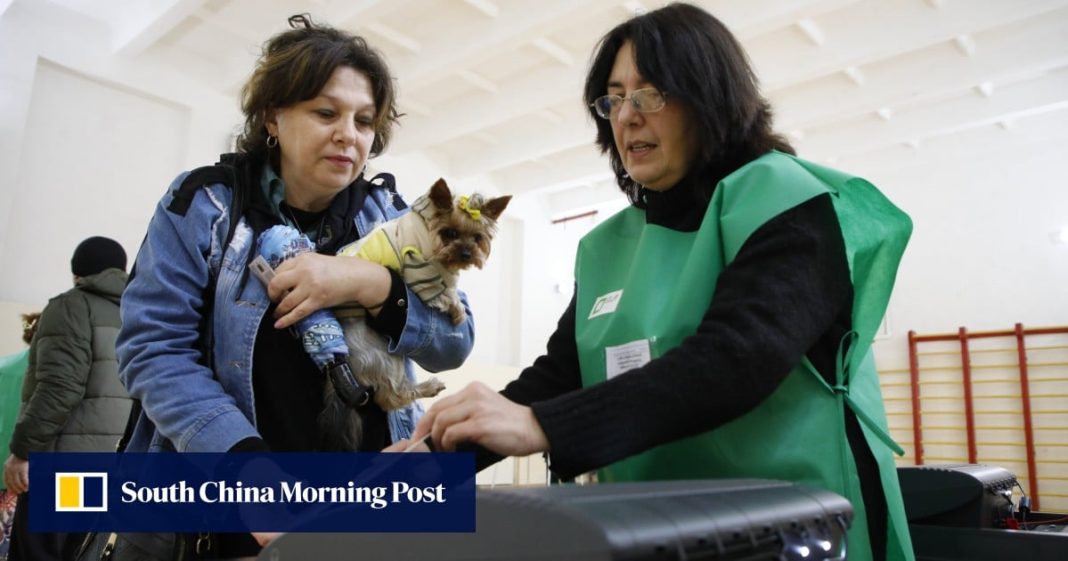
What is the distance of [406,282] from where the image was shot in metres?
1.42

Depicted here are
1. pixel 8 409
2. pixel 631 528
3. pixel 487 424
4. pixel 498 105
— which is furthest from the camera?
pixel 498 105

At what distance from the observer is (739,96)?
1.01m

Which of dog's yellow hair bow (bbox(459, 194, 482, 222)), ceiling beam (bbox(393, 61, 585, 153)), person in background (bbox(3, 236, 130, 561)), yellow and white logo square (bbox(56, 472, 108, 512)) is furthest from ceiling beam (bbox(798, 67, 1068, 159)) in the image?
yellow and white logo square (bbox(56, 472, 108, 512))

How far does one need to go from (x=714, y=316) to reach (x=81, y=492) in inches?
36.7

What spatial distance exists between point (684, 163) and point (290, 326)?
70 cm

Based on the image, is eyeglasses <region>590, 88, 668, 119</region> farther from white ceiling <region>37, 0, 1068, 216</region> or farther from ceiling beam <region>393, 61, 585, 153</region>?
ceiling beam <region>393, 61, 585, 153</region>

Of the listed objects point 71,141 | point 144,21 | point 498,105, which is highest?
point 144,21

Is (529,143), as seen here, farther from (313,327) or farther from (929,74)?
(313,327)

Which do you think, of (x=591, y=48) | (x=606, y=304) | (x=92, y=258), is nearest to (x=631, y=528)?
(x=606, y=304)

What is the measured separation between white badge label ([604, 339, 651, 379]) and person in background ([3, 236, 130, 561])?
2.24 meters

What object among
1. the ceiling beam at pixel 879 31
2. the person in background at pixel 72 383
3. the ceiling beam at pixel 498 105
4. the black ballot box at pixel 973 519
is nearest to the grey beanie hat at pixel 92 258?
the person in background at pixel 72 383

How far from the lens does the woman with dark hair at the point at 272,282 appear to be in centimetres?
104

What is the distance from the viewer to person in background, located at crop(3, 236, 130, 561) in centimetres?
265

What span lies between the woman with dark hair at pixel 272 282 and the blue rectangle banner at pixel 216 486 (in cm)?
4
